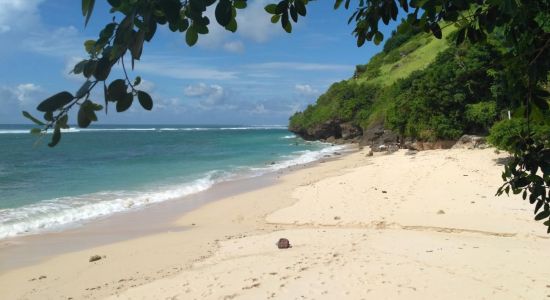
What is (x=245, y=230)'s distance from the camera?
10.5 metres

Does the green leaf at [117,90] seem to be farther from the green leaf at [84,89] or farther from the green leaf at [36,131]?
the green leaf at [36,131]

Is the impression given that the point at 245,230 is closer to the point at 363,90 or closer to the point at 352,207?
the point at 352,207

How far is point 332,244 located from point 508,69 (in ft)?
20.4

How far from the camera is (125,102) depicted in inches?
49.9

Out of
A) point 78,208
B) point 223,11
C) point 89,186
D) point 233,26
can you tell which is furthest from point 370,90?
point 223,11

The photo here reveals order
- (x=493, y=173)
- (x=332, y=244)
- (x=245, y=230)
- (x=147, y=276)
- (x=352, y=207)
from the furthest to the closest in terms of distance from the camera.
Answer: (x=493, y=173)
(x=352, y=207)
(x=245, y=230)
(x=332, y=244)
(x=147, y=276)

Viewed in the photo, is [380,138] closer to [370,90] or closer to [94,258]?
[370,90]

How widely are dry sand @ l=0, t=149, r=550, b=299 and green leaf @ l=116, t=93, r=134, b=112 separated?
4.93m

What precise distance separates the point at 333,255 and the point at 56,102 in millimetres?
6651

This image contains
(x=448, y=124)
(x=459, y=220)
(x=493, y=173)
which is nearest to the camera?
(x=459, y=220)

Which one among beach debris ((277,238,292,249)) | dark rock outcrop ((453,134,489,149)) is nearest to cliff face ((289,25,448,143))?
dark rock outcrop ((453,134,489,149))

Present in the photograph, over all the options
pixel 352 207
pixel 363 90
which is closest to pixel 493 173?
pixel 352 207

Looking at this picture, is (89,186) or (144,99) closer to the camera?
(144,99)

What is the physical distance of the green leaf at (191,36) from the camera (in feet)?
5.17
